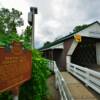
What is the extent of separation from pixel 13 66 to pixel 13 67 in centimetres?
2

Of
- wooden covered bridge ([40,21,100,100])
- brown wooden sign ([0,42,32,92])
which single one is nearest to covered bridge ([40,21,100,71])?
wooden covered bridge ([40,21,100,100])

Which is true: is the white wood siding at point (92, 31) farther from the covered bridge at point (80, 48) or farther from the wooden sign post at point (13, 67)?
the wooden sign post at point (13, 67)

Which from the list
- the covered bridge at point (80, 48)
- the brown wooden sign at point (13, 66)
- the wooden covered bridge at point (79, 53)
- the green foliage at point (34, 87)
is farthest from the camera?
the covered bridge at point (80, 48)

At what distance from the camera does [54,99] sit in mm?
8258

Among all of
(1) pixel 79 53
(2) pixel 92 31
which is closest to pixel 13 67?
(2) pixel 92 31

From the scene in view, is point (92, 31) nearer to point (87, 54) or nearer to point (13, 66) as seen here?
point (87, 54)

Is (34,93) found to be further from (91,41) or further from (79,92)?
(91,41)

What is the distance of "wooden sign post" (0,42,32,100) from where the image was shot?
327cm

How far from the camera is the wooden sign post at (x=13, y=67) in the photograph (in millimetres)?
3271

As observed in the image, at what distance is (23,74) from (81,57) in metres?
19.1

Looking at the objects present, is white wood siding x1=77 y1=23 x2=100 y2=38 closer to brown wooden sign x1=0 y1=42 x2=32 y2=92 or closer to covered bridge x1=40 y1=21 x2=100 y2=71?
covered bridge x1=40 y1=21 x2=100 y2=71

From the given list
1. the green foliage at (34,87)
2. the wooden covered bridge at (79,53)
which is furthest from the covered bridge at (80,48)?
the green foliage at (34,87)

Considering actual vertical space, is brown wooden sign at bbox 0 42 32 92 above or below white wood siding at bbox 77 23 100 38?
below

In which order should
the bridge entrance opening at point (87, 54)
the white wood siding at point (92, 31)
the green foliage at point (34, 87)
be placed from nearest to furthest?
1. the green foliage at point (34, 87)
2. the white wood siding at point (92, 31)
3. the bridge entrance opening at point (87, 54)
